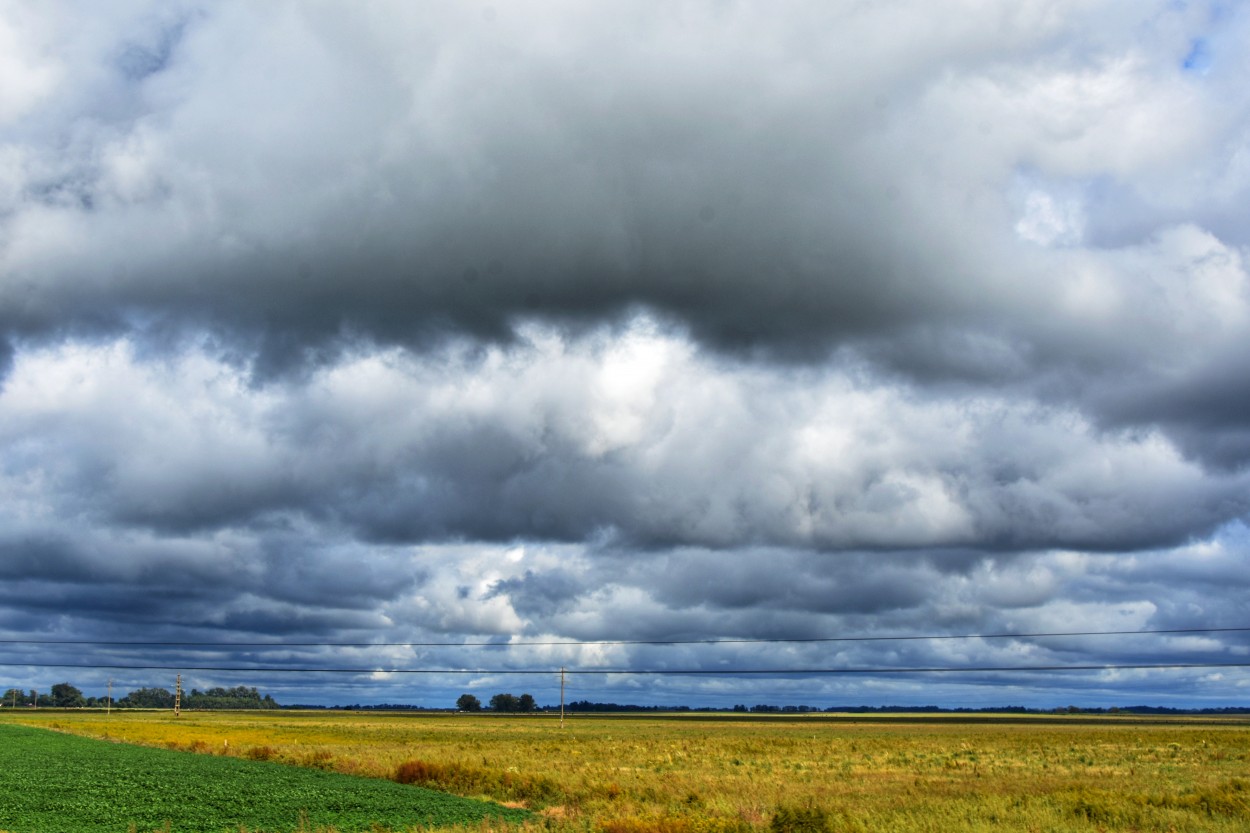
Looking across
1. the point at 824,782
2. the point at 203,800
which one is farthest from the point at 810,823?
the point at 203,800

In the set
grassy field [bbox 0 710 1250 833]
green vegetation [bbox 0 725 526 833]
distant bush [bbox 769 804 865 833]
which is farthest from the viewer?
green vegetation [bbox 0 725 526 833]

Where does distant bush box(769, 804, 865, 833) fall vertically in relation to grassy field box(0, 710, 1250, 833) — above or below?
above

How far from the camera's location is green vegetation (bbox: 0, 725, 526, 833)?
3372 centimetres

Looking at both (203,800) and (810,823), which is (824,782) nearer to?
(810,823)

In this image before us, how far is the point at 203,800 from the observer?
40.5 m

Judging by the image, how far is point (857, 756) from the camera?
7856 centimetres

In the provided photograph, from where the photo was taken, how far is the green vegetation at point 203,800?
3372 cm

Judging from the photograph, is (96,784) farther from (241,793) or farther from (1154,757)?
(1154,757)

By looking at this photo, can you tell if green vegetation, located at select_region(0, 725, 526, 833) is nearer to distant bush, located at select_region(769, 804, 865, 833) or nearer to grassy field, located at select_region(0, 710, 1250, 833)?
grassy field, located at select_region(0, 710, 1250, 833)

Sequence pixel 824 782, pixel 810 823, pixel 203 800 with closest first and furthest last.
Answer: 1. pixel 810 823
2. pixel 203 800
3. pixel 824 782

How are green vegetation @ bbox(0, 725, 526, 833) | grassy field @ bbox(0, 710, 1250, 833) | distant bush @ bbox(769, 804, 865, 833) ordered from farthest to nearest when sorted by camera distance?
green vegetation @ bbox(0, 725, 526, 833)
grassy field @ bbox(0, 710, 1250, 833)
distant bush @ bbox(769, 804, 865, 833)

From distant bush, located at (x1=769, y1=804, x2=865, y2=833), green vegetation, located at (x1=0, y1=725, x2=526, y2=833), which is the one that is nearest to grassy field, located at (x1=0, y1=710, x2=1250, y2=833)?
distant bush, located at (x1=769, y1=804, x2=865, y2=833)

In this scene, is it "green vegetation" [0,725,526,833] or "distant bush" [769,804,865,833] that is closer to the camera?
"distant bush" [769,804,865,833]

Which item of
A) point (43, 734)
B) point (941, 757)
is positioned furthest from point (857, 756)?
point (43, 734)
